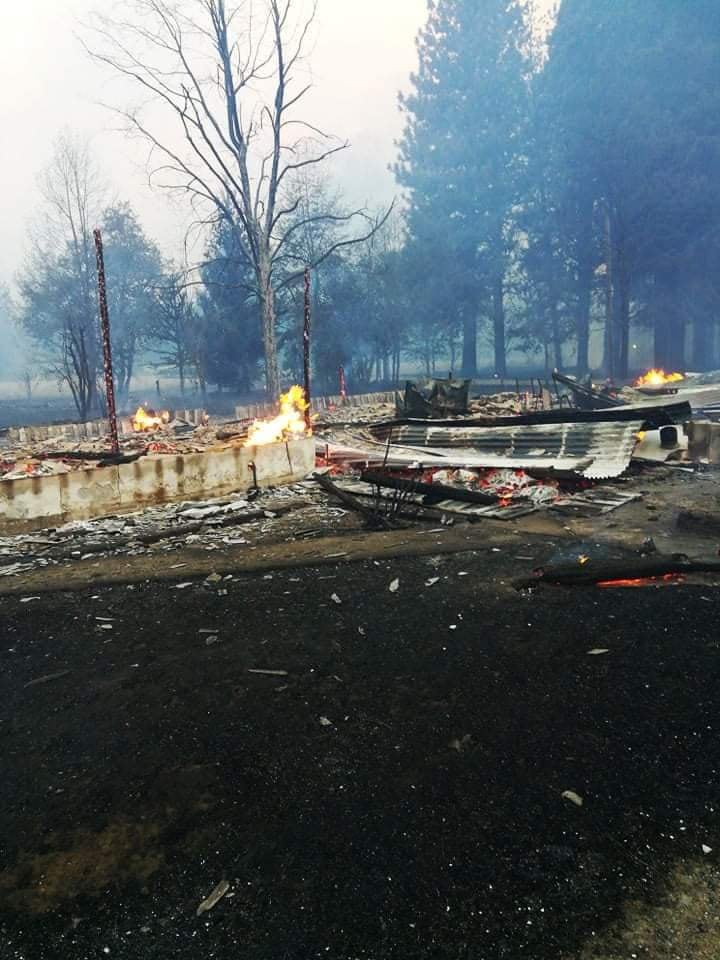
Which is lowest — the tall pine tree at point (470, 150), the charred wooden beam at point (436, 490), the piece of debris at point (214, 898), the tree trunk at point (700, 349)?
the piece of debris at point (214, 898)

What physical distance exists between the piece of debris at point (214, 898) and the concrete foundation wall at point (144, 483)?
7.11 meters

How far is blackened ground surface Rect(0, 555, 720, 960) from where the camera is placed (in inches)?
86.9

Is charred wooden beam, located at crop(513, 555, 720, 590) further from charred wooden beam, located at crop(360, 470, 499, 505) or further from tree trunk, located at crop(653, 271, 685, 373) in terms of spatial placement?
tree trunk, located at crop(653, 271, 685, 373)

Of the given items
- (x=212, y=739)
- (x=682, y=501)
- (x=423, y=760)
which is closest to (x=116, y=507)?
(x=212, y=739)

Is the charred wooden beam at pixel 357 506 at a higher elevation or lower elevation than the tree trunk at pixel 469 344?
lower

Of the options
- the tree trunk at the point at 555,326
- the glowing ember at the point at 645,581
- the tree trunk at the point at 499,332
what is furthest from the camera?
the tree trunk at the point at 499,332

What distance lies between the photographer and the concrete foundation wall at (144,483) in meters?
8.05

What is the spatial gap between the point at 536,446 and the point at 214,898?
10.4 m

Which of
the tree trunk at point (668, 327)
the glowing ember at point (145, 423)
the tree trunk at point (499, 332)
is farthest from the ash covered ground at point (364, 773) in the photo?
the tree trunk at point (499, 332)

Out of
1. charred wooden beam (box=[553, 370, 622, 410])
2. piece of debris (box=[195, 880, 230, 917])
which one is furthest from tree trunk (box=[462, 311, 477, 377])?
piece of debris (box=[195, 880, 230, 917])

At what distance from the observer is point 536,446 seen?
11453 mm

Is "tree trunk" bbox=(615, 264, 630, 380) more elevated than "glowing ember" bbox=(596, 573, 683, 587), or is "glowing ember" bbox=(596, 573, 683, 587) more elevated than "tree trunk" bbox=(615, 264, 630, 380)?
"tree trunk" bbox=(615, 264, 630, 380)

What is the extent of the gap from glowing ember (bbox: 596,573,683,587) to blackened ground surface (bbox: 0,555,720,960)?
361 mm

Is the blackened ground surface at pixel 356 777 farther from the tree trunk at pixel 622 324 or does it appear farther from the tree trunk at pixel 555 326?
the tree trunk at pixel 555 326
